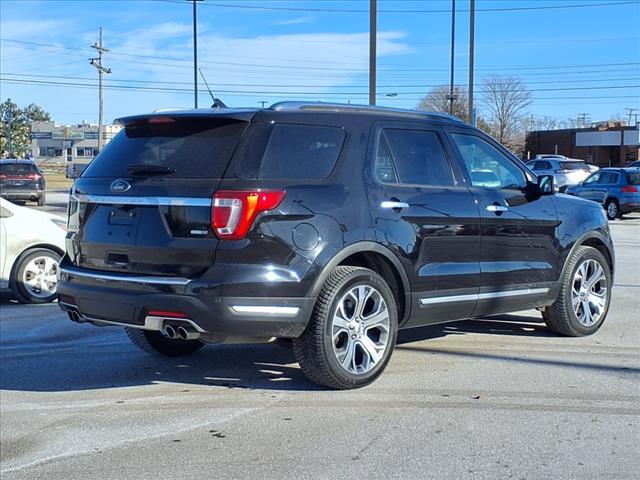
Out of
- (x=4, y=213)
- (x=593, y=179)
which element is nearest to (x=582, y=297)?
(x=4, y=213)

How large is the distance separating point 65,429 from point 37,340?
9.14 ft

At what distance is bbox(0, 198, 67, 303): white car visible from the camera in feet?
29.9

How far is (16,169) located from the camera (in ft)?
91.0

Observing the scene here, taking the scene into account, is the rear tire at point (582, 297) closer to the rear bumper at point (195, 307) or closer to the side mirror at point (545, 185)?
the side mirror at point (545, 185)

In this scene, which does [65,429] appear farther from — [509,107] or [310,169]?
[509,107]

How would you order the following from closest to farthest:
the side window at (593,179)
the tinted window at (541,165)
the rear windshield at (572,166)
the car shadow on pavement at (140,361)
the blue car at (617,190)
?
the car shadow on pavement at (140,361), the blue car at (617,190), the side window at (593,179), the rear windshield at (572,166), the tinted window at (541,165)

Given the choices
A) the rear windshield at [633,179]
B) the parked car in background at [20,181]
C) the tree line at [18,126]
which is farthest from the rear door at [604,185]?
the tree line at [18,126]

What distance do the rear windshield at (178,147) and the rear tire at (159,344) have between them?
1.48 meters

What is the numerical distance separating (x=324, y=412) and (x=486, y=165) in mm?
2700

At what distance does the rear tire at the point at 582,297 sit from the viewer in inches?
273

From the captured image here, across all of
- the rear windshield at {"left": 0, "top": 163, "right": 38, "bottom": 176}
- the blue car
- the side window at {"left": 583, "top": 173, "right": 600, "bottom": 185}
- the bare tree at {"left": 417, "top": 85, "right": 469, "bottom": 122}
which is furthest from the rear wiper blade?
the bare tree at {"left": 417, "top": 85, "right": 469, "bottom": 122}

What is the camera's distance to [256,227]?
188 inches

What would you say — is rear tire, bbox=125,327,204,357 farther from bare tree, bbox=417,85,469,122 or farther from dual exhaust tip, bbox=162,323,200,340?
bare tree, bbox=417,85,469,122

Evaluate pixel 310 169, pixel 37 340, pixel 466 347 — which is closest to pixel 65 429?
pixel 310 169
